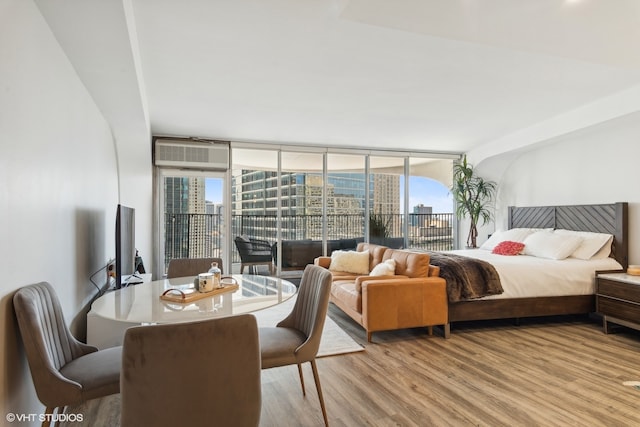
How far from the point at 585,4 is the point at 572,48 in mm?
517

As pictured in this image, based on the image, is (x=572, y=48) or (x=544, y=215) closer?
(x=572, y=48)

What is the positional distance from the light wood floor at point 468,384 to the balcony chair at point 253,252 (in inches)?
114

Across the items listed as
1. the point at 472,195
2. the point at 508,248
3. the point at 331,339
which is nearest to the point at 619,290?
the point at 508,248

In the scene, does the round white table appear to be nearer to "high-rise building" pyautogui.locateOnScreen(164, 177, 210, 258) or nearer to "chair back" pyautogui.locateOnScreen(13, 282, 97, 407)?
"chair back" pyautogui.locateOnScreen(13, 282, 97, 407)

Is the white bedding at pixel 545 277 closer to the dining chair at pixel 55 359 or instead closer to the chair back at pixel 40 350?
the dining chair at pixel 55 359

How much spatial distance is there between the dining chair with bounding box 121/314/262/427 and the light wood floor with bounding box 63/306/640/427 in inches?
36.7

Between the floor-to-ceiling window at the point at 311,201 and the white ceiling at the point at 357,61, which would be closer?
the white ceiling at the point at 357,61

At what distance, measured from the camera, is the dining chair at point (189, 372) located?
3.74 feet

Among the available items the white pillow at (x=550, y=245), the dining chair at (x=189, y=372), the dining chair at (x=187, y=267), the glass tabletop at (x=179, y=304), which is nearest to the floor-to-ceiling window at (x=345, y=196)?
the white pillow at (x=550, y=245)

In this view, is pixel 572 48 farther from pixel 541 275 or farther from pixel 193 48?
pixel 193 48

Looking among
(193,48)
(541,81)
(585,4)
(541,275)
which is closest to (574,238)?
(541,275)

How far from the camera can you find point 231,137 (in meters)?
5.74

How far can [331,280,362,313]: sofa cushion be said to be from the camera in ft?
11.1

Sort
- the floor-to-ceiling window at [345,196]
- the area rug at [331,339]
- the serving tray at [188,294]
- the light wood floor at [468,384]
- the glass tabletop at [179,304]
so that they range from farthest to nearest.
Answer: the floor-to-ceiling window at [345,196], the area rug at [331,339], the light wood floor at [468,384], the serving tray at [188,294], the glass tabletop at [179,304]
